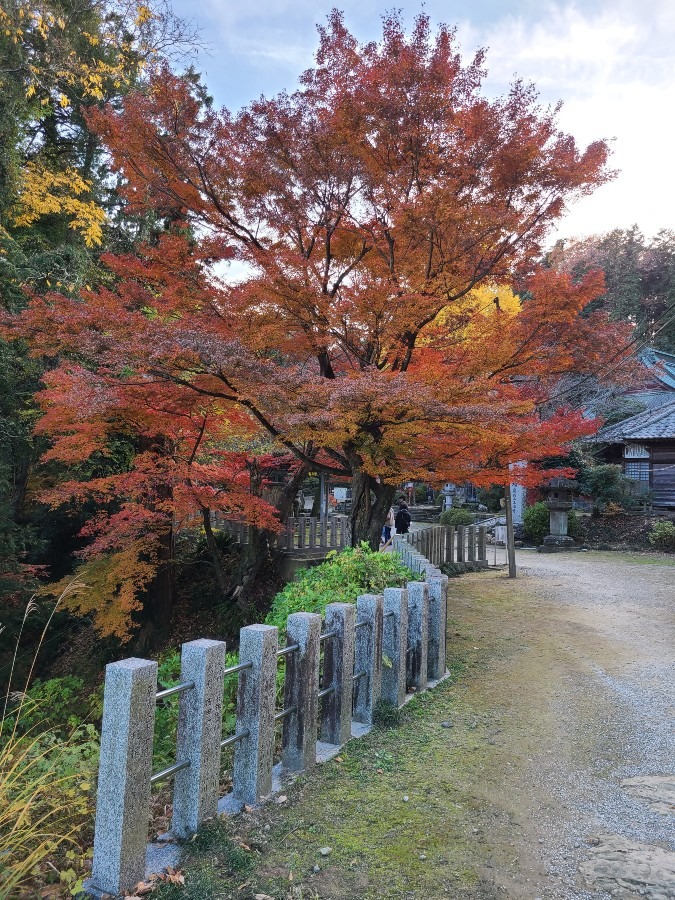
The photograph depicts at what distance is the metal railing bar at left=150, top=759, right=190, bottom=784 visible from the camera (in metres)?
2.58

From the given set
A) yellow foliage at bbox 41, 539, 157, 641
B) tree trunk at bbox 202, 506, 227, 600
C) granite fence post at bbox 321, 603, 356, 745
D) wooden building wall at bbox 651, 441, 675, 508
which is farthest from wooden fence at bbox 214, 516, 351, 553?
wooden building wall at bbox 651, 441, 675, 508

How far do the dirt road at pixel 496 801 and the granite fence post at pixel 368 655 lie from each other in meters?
0.27

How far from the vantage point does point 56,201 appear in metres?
12.1

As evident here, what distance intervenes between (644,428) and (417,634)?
69.3 feet

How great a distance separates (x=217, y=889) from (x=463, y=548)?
12.2 metres

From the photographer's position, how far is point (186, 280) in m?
8.40

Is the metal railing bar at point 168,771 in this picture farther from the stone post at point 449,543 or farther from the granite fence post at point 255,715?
the stone post at point 449,543

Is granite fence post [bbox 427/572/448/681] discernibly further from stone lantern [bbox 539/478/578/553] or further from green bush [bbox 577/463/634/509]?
green bush [bbox 577/463/634/509]

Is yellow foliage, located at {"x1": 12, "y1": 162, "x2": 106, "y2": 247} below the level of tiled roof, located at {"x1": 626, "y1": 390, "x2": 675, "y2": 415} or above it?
above

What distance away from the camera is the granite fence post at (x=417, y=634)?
16.8 feet

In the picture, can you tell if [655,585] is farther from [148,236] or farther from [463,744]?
[148,236]

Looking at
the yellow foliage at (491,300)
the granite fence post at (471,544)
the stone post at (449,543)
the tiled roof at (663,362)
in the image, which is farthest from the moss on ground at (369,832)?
the tiled roof at (663,362)

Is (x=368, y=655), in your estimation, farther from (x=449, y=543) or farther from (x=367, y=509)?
(x=449, y=543)

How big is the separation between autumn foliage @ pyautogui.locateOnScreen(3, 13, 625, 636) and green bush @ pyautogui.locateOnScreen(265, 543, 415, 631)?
1784mm
